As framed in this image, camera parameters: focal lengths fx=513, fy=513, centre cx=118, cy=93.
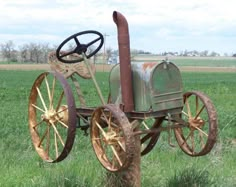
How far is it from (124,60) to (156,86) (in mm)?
394

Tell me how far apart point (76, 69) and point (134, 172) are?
5.15 feet

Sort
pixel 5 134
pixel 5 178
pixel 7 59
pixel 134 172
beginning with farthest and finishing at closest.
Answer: pixel 7 59
pixel 5 134
pixel 5 178
pixel 134 172

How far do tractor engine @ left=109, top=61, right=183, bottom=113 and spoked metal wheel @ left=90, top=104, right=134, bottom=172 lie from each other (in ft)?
1.19

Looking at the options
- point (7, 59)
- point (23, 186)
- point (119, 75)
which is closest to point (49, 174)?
point (23, 186)

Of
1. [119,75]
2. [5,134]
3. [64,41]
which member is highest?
[64,41]

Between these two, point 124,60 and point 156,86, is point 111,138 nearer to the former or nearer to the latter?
point 156,86

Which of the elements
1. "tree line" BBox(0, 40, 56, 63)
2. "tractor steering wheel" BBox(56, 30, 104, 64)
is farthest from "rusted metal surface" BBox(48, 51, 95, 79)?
"tree line" BBox(0, 40, 56, 63)

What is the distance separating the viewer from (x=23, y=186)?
4.90 metres

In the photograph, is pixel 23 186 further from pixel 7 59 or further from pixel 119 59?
pixel 7 59

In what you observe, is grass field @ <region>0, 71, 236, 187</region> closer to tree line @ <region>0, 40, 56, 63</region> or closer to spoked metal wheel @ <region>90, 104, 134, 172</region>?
spoked metal wheel @ <region>90, 104, 134, 172</region>

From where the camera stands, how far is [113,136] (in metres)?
4.42

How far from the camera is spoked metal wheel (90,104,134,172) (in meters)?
4.15

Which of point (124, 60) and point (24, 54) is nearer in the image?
point (124, 60)

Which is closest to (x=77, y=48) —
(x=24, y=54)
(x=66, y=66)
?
(x=66, y=66)
